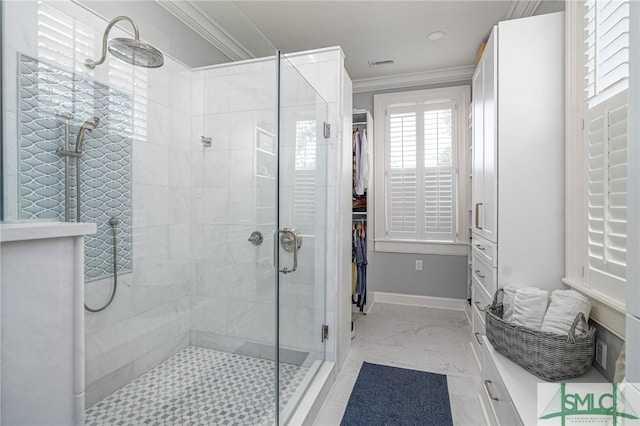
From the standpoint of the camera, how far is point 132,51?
1099mm

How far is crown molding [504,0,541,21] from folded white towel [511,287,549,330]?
80.9 inches

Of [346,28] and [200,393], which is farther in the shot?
[346,28]

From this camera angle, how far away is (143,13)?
113 centimetres

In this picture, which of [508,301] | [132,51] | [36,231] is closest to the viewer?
[36,231]

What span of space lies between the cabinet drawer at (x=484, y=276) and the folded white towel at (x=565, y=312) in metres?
0.38

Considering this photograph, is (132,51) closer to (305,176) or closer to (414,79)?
(305,176)

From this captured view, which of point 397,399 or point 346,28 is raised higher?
point 346,28

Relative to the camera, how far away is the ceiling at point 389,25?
2.37 metres

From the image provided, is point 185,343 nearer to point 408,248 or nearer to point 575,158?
point 575,158

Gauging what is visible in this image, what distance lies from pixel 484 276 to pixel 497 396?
85cm

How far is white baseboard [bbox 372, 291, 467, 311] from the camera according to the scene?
355 centimetres

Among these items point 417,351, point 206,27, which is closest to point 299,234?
point 206,27

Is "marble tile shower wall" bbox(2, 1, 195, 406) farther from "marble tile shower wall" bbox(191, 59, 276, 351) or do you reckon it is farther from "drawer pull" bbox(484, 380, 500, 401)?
"drawer pull" bbox(484, 380, 500, 401)

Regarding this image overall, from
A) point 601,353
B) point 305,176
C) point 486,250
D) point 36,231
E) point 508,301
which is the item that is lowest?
point 601,353
